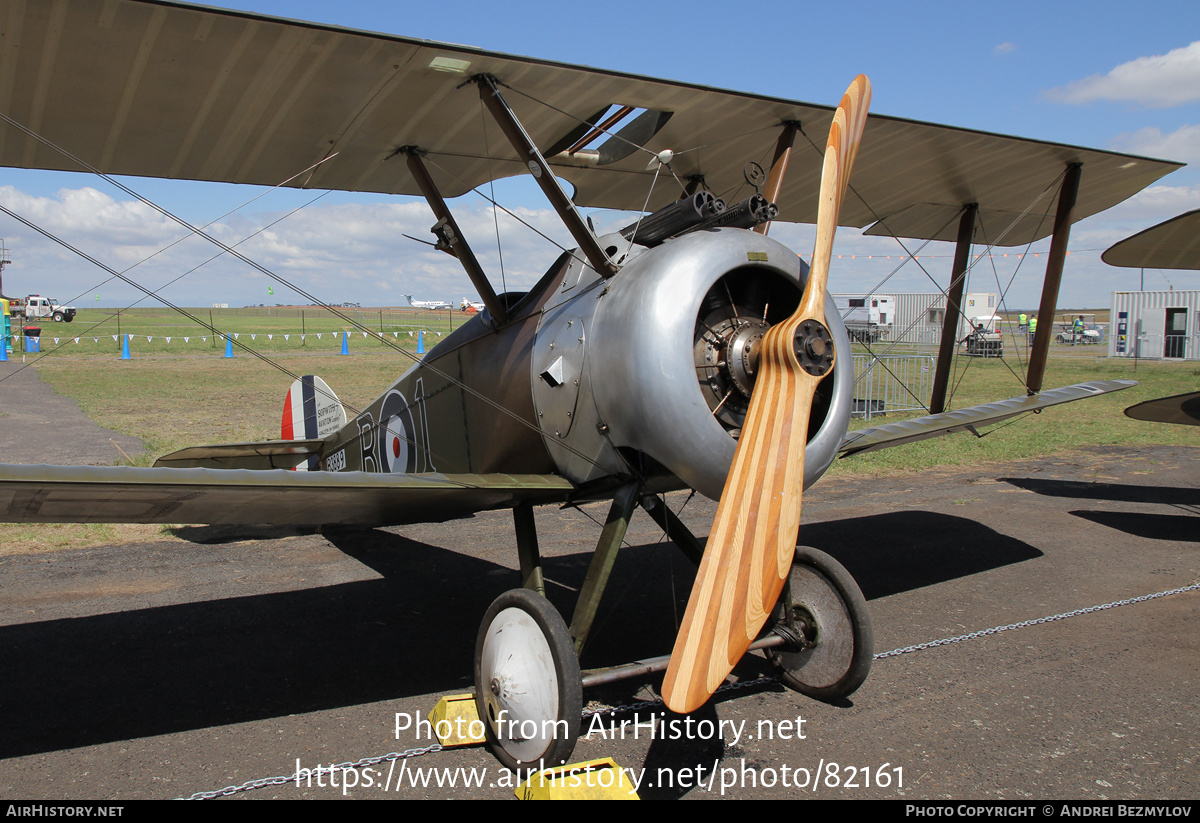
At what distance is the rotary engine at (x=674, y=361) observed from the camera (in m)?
3.06

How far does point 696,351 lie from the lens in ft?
10.7

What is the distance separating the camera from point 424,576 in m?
5.94

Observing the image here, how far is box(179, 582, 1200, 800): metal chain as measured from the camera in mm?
3037

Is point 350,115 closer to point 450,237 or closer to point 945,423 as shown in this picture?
point 450,237

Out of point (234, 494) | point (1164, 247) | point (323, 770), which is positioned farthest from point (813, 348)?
point (1164, 247)

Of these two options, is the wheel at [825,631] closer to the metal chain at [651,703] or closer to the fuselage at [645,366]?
the metal chain at [651,703]

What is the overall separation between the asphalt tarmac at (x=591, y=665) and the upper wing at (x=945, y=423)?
1.10 metres

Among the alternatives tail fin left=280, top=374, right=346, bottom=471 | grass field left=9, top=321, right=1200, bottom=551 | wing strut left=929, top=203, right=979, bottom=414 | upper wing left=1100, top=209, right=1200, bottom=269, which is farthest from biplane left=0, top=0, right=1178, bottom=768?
upper wing left=1100, top=209, right=1200, bottom=269

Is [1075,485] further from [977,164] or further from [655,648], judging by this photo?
[655,648]

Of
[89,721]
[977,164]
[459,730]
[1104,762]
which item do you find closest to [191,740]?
[89,721]

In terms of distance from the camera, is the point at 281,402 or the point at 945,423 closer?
the point at 945,423

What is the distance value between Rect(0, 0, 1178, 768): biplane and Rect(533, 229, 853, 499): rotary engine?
0.01 metres

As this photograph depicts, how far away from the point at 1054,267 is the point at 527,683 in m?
5.64

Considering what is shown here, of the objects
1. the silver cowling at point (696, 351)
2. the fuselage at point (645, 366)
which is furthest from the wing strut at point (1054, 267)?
the fuselage at point (645, 366)
